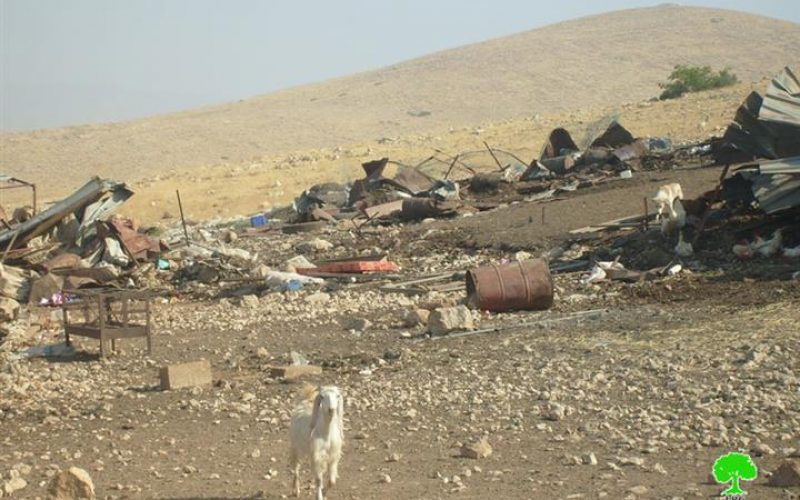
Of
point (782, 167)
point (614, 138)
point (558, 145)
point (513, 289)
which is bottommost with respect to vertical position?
point (513, 289)

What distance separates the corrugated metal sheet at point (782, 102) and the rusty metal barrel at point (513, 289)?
4.13 m

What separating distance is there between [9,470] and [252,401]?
6.91 feet

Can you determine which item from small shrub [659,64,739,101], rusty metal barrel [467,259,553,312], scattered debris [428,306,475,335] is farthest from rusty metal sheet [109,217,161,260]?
small shrub [659,64,739,101]

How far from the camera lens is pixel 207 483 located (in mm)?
6633

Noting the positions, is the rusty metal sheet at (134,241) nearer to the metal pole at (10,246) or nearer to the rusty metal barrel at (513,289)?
the metal pole at (10,246)

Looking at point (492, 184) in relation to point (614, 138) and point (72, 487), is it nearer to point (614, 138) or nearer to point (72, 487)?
point (614, 138)

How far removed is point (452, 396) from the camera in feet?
27.3

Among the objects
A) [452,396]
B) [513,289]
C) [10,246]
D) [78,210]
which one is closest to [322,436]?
[452,396]

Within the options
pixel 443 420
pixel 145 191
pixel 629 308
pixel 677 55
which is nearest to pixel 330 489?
pixel 443 420

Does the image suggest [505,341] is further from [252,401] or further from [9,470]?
[9,470]

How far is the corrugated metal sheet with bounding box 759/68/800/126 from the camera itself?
44.6ft

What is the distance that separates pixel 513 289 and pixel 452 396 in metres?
3.50

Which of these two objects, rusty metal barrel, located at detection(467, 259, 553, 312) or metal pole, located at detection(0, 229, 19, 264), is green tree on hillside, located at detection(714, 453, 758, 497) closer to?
rusty metal barrel, located at detection(467, 259, 553, 312)

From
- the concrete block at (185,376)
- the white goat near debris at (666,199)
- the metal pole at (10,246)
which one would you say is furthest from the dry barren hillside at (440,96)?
the concrete block at (185,376)
